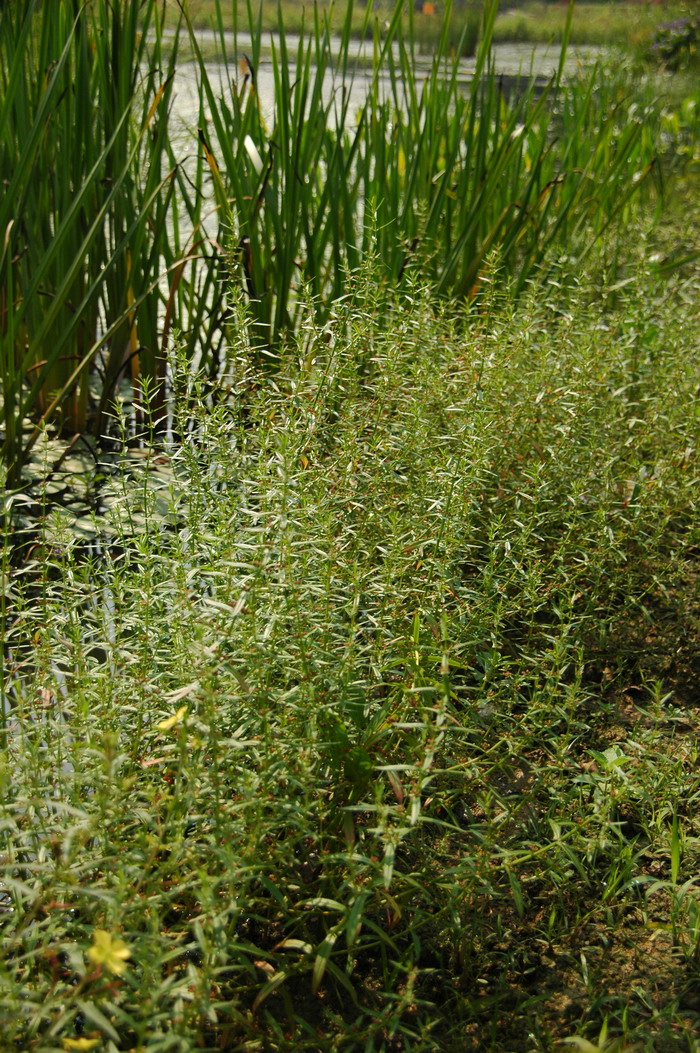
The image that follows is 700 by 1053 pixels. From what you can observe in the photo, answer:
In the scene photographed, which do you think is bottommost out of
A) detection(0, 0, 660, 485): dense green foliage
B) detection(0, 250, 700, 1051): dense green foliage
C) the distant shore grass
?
detection(0, 250, 700, 1051): dense green foliage

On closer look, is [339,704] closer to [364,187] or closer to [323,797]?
[323,797]

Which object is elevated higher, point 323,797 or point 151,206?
point 151,206

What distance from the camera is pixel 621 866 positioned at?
1642 millimetres

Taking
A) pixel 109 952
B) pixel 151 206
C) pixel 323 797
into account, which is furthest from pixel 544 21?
pixel 109 952

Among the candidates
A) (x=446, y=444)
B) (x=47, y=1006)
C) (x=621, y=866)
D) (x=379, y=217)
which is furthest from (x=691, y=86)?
(x=47, y=1006)

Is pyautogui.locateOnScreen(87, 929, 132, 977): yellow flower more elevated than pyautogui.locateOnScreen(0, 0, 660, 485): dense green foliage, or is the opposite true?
pyautogui.locateOnScreen(0, 0, 660, 485): dense green foliage

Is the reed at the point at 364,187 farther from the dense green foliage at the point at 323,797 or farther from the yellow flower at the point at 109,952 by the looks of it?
the yellow flower at the point at 109,952

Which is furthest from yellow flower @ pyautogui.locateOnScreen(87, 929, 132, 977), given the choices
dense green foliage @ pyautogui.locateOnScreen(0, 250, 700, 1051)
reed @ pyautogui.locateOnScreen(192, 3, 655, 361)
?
reed @ pyautogui.locateOnScreen(192, 3, 655, 361)

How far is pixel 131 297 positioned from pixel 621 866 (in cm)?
204

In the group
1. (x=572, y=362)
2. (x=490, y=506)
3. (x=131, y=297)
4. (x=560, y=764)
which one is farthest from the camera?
(x=131, y=297)

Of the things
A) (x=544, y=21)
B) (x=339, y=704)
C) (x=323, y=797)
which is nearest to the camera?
(x=339, y=704)

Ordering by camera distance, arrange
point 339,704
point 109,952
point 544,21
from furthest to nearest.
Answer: point 544,21 → point 339,704 → point 109,952

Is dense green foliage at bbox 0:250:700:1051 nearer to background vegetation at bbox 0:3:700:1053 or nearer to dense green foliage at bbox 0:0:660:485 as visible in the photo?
background vegetation at bbox 0:3:700:1053

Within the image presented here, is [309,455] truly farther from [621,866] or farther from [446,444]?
[621,866]
